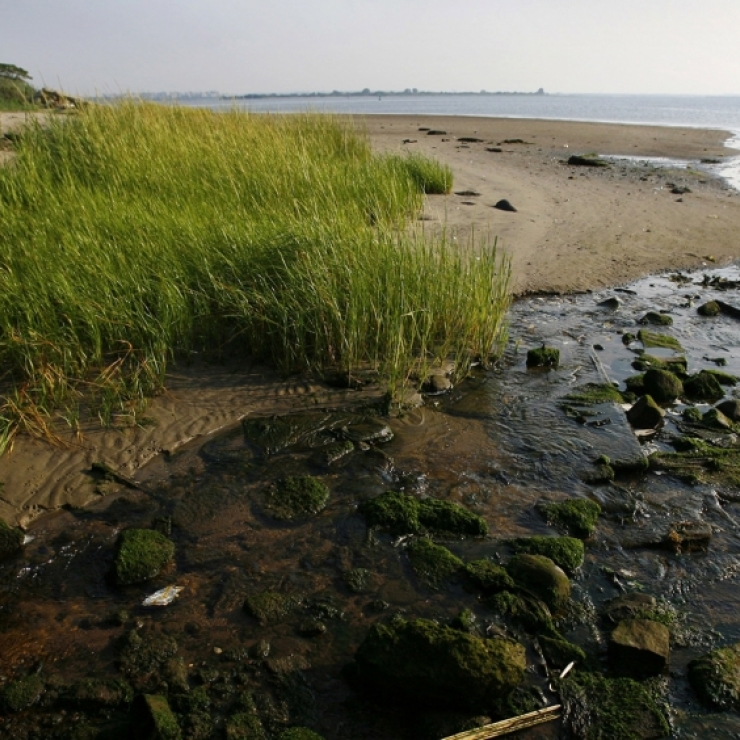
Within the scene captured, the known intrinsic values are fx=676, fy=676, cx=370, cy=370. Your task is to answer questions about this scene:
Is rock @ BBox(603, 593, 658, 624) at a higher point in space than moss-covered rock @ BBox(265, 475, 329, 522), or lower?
higher

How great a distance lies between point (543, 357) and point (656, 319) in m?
1.77

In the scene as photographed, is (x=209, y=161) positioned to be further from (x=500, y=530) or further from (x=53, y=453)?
(x=500, y=530)

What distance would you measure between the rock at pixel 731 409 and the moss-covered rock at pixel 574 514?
1644 millimetres

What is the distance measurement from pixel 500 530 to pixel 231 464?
1663 millimetres

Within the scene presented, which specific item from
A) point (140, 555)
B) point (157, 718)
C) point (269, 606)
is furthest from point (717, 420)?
point (157, 718)

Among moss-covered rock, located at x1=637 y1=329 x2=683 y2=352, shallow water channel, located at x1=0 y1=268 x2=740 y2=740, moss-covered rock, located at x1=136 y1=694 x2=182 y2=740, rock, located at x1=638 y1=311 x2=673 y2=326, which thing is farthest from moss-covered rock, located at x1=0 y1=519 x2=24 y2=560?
rock, located at x1=638 y1=311 x2=673 y2=326

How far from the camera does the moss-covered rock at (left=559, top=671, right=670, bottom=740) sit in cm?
241

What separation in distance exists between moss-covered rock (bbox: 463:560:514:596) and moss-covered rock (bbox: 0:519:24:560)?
2.20 metres

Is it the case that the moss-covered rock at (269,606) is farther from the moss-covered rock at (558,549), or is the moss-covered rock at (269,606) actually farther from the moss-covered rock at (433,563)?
the moss-covered rock at (558,549)

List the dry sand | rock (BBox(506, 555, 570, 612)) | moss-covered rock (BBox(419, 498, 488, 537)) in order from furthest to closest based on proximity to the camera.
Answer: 1. the dry sand
2. moss-covered rock (BBox(419, 498, 488, 537))
3. rock (BBox(506, 555, 570, 612))

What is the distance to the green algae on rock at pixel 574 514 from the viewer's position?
3502mm

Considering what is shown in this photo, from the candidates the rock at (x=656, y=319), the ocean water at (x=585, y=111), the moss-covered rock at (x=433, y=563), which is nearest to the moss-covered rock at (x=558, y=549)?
the moss-covered rock at (x=433, y=563)

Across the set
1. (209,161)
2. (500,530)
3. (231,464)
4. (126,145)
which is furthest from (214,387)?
(126,145)

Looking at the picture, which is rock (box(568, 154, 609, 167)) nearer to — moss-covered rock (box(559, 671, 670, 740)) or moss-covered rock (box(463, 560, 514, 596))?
moss-covered rock (box(463, 560, 514, 596))
